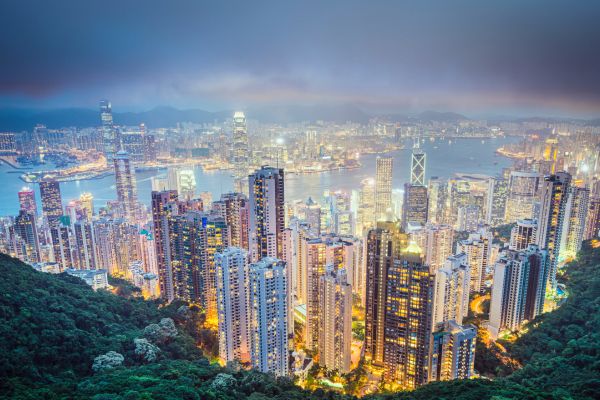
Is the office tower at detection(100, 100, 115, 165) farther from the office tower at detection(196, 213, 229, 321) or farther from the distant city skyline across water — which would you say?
the office tower at detection(196, 213, 229, 321)

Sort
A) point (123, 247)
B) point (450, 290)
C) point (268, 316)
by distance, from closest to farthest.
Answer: point (268, 316), point (450, 290), point (123, 247)

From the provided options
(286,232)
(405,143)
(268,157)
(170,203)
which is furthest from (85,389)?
(405,143)

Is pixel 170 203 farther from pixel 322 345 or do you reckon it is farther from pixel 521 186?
pixel 521 186

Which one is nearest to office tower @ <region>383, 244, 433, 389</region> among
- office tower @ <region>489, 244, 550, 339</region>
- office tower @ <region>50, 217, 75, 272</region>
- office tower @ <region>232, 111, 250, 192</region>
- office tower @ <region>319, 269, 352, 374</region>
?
office tower @ <region>319, 269, 352, 374</region>

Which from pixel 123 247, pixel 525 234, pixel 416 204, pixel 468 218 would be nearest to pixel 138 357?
pixel 123 247

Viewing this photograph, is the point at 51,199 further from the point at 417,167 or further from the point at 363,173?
the point at 417,167

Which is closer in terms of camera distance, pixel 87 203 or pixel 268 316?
pixel 268 316
